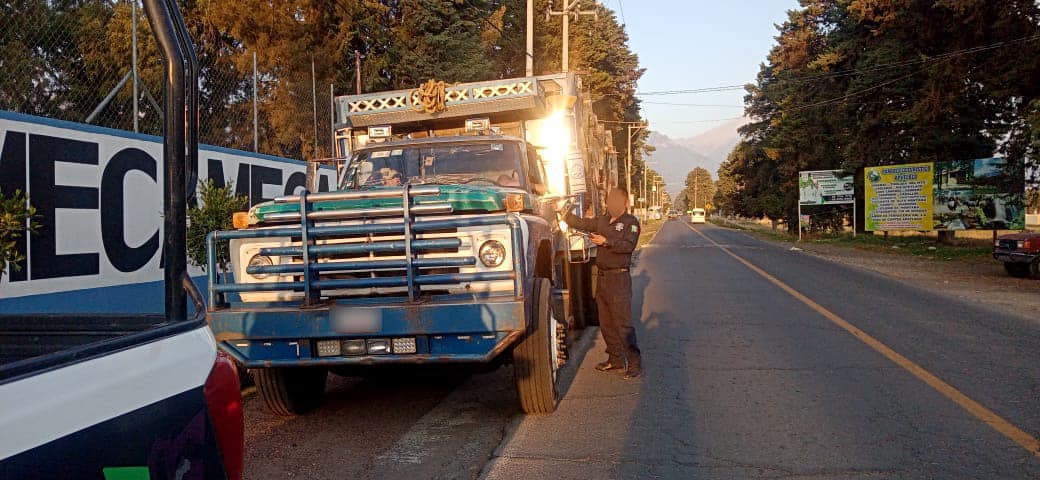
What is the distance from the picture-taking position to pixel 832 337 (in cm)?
957

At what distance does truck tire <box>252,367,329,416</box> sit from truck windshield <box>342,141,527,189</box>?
1.84 meters

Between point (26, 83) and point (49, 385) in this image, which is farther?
point (26, 83)

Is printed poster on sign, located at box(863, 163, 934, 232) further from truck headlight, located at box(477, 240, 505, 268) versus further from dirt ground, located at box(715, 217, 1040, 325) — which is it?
truck headlight, located at box(477, 240, 505, 268)

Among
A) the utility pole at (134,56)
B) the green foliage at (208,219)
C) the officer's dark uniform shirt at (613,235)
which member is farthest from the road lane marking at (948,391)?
the utility pole at (134,56)

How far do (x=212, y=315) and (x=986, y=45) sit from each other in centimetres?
2565

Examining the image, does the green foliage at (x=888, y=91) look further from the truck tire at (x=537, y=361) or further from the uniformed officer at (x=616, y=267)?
the truck tire at (x=537, y=361)

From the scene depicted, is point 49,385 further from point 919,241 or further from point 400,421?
point 919,241

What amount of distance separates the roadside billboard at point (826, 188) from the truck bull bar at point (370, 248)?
39106 millimetres

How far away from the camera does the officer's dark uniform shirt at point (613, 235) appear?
7.38m

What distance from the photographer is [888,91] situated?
112 feet

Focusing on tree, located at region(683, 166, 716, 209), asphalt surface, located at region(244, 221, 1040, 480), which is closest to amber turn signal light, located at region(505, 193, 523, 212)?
asphalt surface, located at region(244, 221, 1040, 480)

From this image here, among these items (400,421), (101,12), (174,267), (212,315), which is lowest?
(400,421)

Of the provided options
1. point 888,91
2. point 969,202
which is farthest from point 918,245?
point 888,91

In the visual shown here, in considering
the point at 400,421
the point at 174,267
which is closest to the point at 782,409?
the point at 400,421
